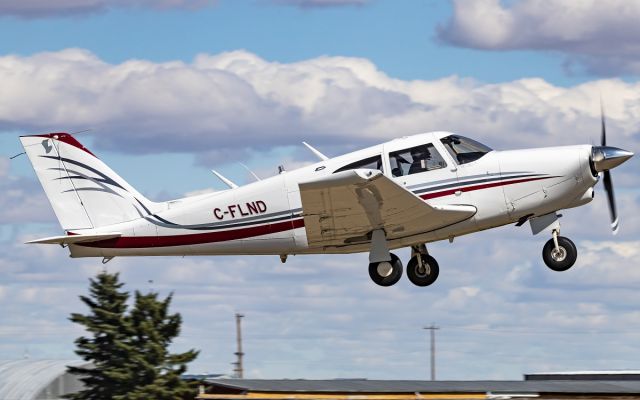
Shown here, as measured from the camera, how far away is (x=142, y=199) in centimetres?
2884

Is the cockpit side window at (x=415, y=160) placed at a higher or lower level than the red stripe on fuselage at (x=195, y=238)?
higher

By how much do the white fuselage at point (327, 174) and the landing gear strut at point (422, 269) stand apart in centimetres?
83

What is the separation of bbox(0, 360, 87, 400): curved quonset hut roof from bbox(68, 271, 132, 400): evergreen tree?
3.80ft

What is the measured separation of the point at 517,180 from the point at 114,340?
25402 millimetres

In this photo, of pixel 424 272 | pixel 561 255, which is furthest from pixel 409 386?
pixel 561 255

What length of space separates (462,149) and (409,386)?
1038 cm

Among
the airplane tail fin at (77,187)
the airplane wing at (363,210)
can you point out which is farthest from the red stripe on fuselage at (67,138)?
the airplane wing at (363,210)

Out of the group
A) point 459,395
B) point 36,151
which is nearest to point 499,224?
point 459,395

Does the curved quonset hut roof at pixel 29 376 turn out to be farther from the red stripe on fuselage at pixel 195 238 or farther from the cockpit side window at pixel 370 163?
the cockpit side window at pixel 370 163

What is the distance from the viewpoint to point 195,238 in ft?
91.6

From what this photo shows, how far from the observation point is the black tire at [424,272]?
92.3 ft

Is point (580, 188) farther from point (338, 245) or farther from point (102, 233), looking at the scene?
point (102, 233)

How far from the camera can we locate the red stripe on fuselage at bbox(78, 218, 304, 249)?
1080 inches

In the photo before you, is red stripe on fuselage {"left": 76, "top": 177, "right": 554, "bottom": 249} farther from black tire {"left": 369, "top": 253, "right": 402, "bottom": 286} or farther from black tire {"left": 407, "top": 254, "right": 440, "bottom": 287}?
black tire {"left": 407, "top": 254, "right": 440, "bottom": 287}
